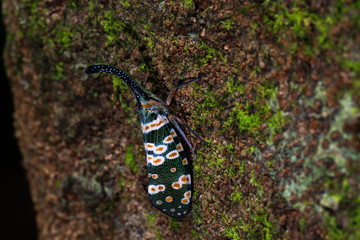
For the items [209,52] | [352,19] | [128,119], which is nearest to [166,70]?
[209,52]

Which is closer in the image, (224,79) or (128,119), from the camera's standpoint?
(224,79)

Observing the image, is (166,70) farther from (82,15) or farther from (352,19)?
(352,19)

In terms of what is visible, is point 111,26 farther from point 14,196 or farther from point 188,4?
point 14,196

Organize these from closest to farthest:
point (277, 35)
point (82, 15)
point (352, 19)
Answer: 1. point (352, 19)
2. point (277, 35)
3. point (82, 15)

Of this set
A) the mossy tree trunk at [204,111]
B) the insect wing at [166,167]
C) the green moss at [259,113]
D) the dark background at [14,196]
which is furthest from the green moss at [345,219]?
the dark background at [14,196]

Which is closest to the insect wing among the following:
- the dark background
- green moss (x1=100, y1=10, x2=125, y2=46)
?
green moss (x1=100, y1=10, x2=125, y2=46)

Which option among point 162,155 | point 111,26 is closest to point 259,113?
point 162,155

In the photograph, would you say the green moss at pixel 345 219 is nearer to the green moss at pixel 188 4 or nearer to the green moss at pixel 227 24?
the green moss at pixel 227 24
